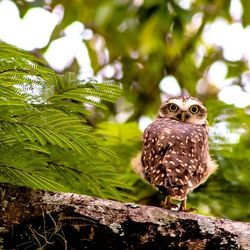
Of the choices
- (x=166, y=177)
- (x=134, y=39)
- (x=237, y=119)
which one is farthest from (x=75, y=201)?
(x=134, y=39)

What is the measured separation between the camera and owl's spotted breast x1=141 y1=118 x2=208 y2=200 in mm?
3143

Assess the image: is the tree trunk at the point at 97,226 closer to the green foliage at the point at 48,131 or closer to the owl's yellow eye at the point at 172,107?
the green foliage at the point at 48,131

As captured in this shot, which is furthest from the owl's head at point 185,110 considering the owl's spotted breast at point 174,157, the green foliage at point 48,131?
the green foliage at point 48,131

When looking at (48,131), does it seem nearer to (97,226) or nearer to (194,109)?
(97,226)

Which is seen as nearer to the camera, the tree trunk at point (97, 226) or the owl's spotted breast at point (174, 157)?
the tree trunk at point (97, 226)

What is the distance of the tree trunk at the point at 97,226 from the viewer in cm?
239

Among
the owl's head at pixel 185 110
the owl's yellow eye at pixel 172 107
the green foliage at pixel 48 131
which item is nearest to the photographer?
the green foliage at pixel 48 131

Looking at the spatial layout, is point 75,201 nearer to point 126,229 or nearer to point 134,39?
point 126,229

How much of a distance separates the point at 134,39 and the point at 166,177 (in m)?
3.38

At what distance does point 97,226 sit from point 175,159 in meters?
0.91

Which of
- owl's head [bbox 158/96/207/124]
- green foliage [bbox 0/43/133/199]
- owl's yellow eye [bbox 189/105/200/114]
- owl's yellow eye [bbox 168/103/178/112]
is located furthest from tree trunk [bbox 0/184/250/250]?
owl's yellow eye [bbox 168/103/178/112]

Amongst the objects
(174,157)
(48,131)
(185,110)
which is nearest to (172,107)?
(185,110)

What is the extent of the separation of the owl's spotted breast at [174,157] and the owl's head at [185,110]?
0.97ft

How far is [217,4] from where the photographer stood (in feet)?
20.5
